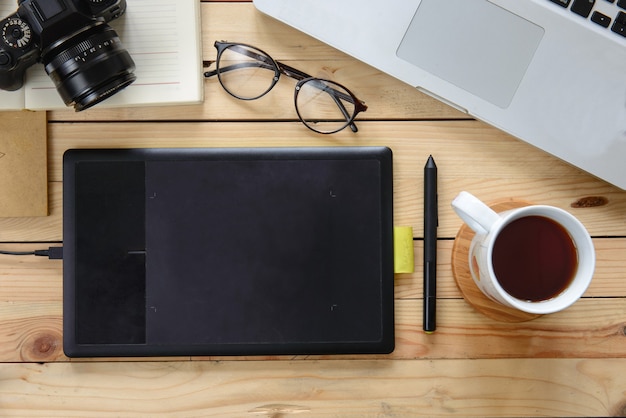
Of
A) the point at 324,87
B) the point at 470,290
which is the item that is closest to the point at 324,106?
the point at 324,87

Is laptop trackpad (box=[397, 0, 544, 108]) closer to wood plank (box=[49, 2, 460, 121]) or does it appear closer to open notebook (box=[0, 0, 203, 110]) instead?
wood plank (box=[49, 2, 460, 121])

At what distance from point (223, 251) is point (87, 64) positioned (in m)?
0.24

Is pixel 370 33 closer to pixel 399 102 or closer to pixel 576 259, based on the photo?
pixel 399 102

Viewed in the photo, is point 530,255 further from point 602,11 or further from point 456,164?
point 602,11

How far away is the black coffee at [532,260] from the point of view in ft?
2.06

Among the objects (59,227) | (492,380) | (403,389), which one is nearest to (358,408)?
(403,389)

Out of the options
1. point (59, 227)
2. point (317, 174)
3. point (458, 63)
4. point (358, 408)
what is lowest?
point (358, 408)

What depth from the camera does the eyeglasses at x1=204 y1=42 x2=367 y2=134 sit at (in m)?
0.71

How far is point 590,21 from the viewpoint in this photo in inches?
25.5

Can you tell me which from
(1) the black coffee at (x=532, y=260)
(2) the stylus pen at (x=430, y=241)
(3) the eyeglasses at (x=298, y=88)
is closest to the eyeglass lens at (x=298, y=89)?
(3) the eyeglasses at (x=298, y=88)

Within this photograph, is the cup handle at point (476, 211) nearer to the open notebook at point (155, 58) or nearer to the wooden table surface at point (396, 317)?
the wooden table surface at point (396, 317)

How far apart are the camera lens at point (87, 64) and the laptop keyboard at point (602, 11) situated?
0.46m

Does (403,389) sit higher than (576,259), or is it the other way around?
(576,259)

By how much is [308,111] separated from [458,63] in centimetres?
18
